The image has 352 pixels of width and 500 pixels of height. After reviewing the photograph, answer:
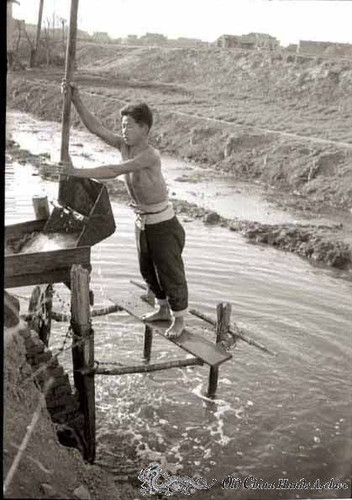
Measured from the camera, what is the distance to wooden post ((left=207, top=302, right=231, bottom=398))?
6.12 m

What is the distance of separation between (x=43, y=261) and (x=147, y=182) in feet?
3.56

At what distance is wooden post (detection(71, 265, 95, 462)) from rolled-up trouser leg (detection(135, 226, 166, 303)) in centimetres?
60

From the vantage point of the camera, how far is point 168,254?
195 inches

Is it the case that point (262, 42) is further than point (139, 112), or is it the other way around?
point (262, 42)

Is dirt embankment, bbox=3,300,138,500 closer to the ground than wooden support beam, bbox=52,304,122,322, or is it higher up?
higher up

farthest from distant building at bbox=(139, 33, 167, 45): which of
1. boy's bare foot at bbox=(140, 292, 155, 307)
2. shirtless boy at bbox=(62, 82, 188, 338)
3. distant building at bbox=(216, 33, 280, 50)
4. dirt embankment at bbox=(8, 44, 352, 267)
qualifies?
shirtless boy at bbox=(62, 82, 188, 338)

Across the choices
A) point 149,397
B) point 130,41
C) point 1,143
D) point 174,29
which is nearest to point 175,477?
point 149,397

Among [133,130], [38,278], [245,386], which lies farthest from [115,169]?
[245,386]

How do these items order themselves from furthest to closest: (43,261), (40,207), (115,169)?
1. (40,207)
2. (43,261)
3. (115,169)

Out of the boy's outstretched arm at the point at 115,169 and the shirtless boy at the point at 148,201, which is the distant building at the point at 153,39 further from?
the boy's outstretched arm at the point at 115,169

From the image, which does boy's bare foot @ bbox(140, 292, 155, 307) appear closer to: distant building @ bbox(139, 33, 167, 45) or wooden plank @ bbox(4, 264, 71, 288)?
wooden plank @ bbox(4, 264, 71, 288)

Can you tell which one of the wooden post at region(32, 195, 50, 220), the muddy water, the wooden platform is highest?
the wooden post at region(32, 195, 50, 220)

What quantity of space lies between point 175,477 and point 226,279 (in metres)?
4.60

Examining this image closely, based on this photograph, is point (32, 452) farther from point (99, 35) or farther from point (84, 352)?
point (99, 35)
